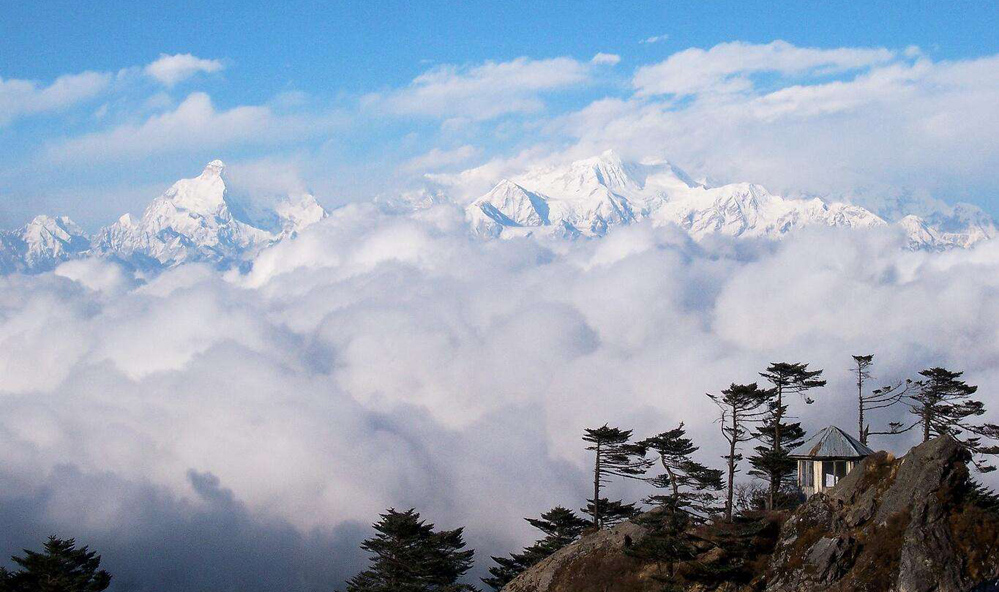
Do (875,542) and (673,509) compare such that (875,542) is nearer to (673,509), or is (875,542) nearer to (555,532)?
(673,509)

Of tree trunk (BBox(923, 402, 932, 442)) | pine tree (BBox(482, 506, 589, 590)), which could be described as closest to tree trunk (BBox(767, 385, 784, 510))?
tree trunk (BBox(923, 402, 932, 442))

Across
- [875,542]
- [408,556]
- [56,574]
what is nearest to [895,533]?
[875,542]

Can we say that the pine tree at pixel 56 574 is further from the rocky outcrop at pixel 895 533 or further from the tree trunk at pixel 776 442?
the rocky outcrop at pixel 895 533

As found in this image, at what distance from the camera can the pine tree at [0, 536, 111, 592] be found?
86.2 meters

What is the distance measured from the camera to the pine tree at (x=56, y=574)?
8625 cm

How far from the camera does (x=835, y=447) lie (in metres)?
75.2

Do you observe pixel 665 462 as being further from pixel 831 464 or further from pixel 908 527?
pixel 908 527

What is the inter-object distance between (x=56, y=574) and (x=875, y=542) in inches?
2681

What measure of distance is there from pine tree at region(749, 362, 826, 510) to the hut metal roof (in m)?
1.47

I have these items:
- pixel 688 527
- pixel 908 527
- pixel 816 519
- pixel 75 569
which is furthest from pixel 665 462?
pixel 75 569

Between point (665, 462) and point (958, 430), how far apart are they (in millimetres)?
24364

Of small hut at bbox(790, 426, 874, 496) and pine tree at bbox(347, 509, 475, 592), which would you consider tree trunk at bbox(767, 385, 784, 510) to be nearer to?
small hut at bbox(790, 426, 874, 496)

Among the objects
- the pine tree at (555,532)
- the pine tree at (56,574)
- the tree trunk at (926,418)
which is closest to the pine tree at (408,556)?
the pine tree at (555,532)

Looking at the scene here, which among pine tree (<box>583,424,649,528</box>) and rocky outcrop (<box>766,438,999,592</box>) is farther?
pine tree (<box>583,424,649,528</box>)
